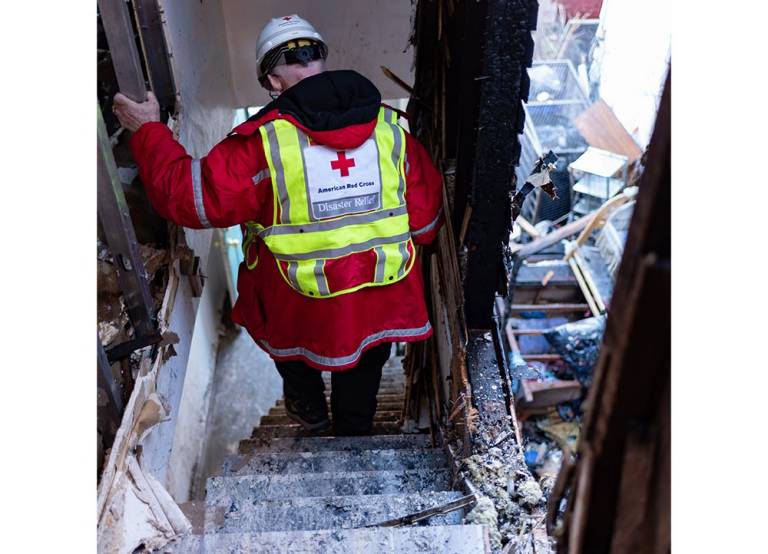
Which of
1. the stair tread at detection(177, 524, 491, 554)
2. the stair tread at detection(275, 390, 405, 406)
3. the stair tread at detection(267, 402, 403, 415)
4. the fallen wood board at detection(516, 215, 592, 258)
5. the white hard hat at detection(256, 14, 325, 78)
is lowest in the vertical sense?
the stair tread at detection(275, 390, 405, 406)

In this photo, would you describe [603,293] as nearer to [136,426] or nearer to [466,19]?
[466,19]

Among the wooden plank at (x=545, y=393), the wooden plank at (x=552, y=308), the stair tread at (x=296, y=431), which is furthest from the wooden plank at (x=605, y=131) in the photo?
the stair tread at (x=296, y=431)

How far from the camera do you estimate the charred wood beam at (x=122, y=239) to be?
1.96 m

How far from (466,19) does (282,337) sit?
5.51 feet

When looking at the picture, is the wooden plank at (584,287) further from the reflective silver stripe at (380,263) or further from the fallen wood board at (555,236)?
the reflective silver stripe at (380,263)

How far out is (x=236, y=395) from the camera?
22.9ft

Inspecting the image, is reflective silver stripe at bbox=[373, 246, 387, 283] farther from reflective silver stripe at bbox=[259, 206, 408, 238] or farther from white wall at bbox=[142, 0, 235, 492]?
white wall at bbox=[142, 0, 235, 492]

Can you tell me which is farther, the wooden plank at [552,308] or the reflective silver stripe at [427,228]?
the wooden plank at [552,308]

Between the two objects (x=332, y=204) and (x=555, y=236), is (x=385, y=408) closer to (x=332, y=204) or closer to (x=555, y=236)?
(x=332, y=204)

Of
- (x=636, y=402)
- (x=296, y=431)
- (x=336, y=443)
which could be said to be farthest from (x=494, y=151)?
(x=296, y=431)

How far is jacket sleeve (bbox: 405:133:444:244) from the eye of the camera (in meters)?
2.85

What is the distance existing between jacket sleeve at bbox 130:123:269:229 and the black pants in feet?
3.91

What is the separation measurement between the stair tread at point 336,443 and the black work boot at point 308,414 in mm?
192

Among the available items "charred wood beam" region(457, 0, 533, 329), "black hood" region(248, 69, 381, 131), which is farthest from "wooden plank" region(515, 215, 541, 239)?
"black hood" region(248, 69, 381, 131)
